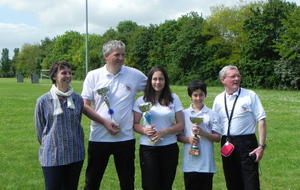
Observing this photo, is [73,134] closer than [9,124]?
Yes

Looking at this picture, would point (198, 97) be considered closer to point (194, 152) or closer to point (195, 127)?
point (195, 127)

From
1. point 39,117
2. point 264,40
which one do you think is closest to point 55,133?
point 39,117

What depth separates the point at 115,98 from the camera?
4.76 meters

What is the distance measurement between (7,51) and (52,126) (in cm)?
16148

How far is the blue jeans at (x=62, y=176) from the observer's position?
4145 millimetres

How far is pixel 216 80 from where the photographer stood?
52344mm

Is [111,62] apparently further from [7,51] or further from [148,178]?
[7,51]

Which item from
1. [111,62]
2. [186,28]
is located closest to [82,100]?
[111,62]

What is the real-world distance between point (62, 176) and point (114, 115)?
983 mm

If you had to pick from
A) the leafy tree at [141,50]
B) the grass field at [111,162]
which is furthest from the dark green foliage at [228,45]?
the grass field at [111,162]

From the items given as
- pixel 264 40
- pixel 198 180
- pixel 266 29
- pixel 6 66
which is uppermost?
pixel 266 29

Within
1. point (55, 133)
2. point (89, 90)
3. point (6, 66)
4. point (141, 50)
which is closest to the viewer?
point (55, 133)

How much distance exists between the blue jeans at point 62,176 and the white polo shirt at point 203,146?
136cm

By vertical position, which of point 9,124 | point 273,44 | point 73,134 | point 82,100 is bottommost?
point 9,124
